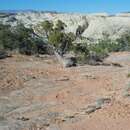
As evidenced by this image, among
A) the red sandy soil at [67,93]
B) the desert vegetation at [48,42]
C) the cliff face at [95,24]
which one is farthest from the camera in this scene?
the cliff face at [95,24]

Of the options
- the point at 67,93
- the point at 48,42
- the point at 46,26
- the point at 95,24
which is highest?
the point at 46,26

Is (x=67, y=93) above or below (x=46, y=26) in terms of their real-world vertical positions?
below

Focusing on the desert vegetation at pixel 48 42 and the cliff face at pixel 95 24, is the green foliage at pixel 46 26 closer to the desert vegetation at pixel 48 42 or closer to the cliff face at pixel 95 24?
the desert vegetation at pixel 48 42

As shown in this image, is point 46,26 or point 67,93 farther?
point 46,26

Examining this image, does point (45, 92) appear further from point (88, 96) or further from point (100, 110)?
point (100, 110)

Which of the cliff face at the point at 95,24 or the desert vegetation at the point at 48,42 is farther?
the cliff face at the point at 95,24

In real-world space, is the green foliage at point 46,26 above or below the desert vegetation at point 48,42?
above

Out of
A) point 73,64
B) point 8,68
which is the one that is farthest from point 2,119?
point 73,64

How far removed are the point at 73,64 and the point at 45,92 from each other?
927 cm

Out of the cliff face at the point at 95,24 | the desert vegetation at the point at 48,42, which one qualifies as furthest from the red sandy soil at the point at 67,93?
the cliff face at the point at 95,24

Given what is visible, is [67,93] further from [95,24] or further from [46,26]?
[95,24]

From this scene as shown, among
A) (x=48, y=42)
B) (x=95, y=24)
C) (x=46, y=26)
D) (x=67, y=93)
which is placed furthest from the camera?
(x=95, y=24)

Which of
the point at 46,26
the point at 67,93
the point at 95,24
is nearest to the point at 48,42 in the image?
the point at 46,26

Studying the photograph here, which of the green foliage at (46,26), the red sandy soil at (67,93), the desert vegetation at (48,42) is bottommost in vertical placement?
the red sandy soil at (67,93)
